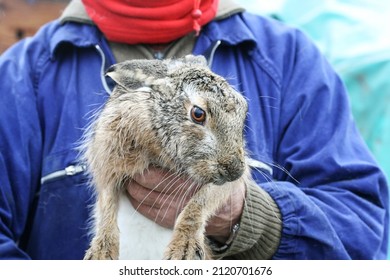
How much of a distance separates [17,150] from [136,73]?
788 millimetres

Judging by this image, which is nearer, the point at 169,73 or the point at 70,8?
the point at 169,73

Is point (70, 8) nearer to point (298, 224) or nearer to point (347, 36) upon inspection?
point (298, 224)

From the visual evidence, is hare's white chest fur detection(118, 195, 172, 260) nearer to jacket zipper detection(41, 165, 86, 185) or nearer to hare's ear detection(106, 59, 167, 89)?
jacket zipper detection(41, 165, 86, 185)

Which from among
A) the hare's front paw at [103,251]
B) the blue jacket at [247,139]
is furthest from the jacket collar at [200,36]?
the hare's front paw at [103,251]

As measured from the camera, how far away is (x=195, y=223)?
8.25 feet

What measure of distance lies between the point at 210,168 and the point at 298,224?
0.70 meters

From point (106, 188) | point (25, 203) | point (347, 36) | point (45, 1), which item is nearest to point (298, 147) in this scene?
point (106, 188)

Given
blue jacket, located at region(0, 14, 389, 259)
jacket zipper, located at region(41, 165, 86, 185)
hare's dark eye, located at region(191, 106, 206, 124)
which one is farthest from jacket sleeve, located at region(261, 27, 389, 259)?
jacket zipper, located at region(41, 165, 86, 185)

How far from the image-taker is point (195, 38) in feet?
10.5

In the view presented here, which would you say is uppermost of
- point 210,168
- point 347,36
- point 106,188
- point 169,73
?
point 169,73

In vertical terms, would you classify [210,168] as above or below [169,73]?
below

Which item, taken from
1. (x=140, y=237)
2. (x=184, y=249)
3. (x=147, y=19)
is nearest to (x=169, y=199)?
(x=140, y=237)

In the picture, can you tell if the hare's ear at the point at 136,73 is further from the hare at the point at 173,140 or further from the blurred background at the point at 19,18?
the blurred background at the point at 19,18

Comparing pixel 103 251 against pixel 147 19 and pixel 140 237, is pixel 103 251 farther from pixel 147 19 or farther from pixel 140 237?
pixel 147 19
